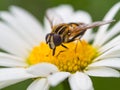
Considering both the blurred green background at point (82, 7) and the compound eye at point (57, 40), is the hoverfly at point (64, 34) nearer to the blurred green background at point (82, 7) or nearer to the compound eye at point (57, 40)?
the compound eye at point (57, 40)

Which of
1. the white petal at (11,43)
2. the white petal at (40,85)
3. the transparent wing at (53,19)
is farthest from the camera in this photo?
the white petal at (11,43)

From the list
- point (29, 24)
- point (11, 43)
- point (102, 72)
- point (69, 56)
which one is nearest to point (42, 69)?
point (102, 72)

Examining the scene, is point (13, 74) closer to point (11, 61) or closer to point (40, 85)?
point (40, 85)

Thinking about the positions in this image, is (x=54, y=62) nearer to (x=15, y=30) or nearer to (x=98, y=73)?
(x=98, y=73)

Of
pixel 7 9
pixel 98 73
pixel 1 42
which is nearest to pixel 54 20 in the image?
pixel 1 42

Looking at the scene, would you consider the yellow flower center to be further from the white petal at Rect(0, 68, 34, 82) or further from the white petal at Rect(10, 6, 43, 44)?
the white petal at Rect(10, 6, 43, 44)

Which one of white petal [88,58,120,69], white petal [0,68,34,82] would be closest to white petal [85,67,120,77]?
white petal [88,58,120,69]

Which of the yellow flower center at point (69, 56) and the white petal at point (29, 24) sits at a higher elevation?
the white petal at point (29, 24)

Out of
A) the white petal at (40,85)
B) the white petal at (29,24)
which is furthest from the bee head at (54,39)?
the white petal at (29,24)
